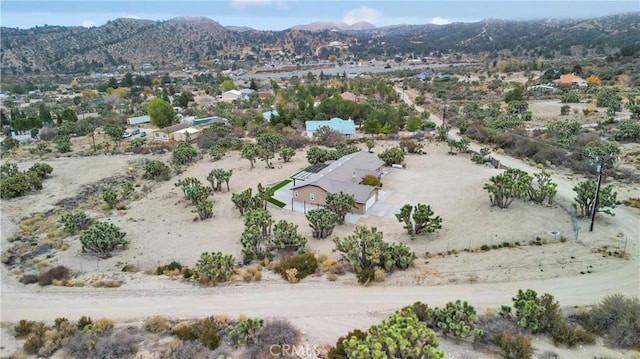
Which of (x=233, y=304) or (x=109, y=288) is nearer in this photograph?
(x=233, y=304)

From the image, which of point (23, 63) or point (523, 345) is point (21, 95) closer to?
point (23, 63)

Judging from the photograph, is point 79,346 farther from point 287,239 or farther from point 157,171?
point 157,171

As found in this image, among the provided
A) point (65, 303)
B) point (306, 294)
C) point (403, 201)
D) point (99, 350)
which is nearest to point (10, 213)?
point (65, 303)

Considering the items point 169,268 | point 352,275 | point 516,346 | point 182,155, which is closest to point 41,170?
point 182,155

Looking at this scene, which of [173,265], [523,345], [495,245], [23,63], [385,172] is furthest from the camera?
[23,63]

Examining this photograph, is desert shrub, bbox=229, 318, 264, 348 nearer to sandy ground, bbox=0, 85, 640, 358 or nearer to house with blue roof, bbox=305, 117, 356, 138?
sandy ground, bbox=0, 85, 640, 358

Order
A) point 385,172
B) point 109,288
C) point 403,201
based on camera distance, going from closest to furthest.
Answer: point 109,288, point 403,201, point 385,172
